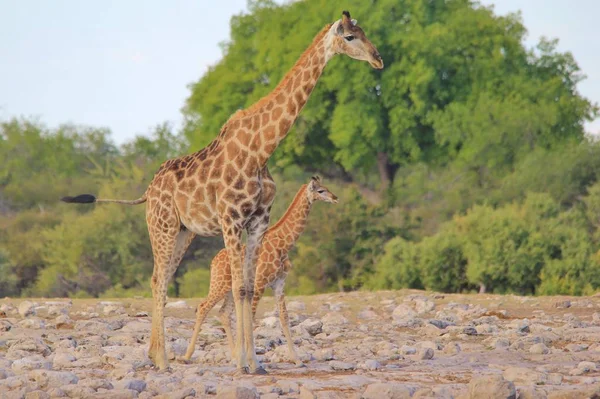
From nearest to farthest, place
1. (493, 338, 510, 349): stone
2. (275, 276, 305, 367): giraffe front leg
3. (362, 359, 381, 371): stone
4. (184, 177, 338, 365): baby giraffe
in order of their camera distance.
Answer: (362, 359, 381, 371): stone, (275, 276, 305, 367): giraffe front leg, (184, 177, 338, 365): baby giraffe, (493, 338, 510, 349): stone

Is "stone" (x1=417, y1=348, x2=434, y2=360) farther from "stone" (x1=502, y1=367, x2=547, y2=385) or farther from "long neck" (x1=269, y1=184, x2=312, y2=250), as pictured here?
"long neck" (x1=269, y1=184, x2=312, y2=250)

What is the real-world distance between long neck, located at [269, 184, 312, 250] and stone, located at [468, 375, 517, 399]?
4.24m

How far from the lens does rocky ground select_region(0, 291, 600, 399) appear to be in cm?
960

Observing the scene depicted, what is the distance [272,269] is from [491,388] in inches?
164

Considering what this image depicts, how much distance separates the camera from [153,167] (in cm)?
4241

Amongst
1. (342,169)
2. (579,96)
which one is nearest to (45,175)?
(342,169)

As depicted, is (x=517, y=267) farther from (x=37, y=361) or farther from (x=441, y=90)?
(x=441, y=90)

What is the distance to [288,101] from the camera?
1118 cm

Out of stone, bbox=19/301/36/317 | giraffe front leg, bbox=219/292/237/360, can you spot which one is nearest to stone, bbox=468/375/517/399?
giraffe front leg, bbox=219/292/237/360

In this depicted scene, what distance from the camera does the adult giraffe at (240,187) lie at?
10.9 metres


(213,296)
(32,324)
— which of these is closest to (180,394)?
(213,296)

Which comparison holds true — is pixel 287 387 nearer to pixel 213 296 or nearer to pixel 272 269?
pixel 213 296

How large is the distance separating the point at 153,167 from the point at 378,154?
31.0ft

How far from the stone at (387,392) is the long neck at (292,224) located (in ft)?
12.5
